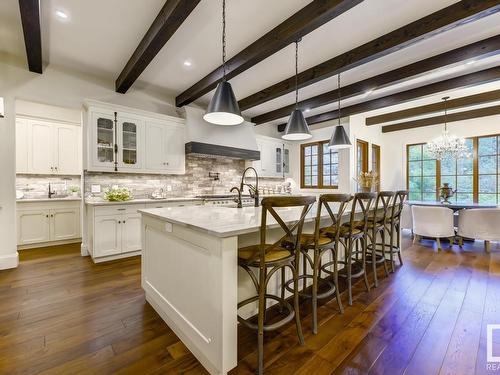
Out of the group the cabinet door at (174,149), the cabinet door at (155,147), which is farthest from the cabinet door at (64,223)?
the cabinet door at (174,149)

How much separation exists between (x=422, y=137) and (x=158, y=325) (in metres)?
7.83

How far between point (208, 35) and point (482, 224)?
17.3 ft

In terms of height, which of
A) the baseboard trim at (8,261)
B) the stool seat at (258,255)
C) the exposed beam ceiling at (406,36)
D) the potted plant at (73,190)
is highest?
the exposed beam ceiling at (406,36)

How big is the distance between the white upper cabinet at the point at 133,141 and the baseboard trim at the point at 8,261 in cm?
152

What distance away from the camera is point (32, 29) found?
2.35m

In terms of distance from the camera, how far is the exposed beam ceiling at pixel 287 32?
2.10 metres

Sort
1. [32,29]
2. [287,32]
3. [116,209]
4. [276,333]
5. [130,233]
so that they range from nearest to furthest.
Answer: [276,333] → [32,29] → [287,32] → [116,209] → [130,233]

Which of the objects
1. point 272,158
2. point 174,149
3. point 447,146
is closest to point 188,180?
point 174,149

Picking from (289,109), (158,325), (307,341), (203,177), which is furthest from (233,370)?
(289,109)

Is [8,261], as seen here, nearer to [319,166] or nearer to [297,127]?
[297,127]

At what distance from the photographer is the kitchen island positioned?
1374mm

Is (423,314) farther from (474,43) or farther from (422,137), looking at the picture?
(422,137)

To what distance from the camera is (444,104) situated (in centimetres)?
523
